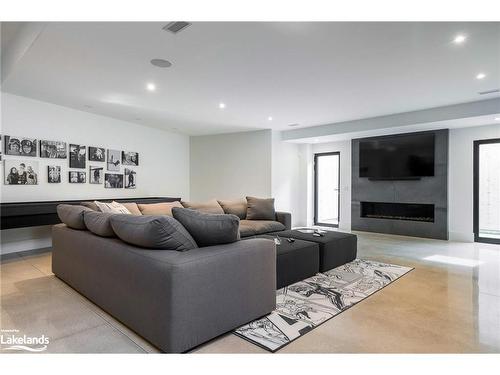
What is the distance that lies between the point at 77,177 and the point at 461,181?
292 inches

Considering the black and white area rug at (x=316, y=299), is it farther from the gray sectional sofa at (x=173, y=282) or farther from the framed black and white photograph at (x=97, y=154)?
the framed black and white photograph at (x=97, y=154)

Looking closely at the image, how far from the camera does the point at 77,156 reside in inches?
209

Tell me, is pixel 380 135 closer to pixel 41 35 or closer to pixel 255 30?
pixel 255 30

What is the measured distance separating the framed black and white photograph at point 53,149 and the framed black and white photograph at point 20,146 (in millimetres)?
114

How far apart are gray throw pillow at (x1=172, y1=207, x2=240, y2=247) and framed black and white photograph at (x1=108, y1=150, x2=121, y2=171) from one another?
4.26 m


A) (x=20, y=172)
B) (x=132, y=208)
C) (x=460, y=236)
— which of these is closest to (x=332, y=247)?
(x=132, y=208)

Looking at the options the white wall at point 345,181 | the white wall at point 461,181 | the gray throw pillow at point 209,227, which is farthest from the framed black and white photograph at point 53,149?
the white wall at point 461,181

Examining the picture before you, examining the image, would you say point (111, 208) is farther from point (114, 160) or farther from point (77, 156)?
point (114, 160)

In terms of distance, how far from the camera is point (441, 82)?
12.5ft

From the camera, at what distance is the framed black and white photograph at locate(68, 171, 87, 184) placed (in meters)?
5.21

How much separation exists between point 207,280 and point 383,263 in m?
3.09

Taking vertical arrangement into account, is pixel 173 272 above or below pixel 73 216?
below

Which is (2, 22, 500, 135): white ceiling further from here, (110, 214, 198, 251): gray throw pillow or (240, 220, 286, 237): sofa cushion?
(240, 220, 286, 237): sofa cushion
